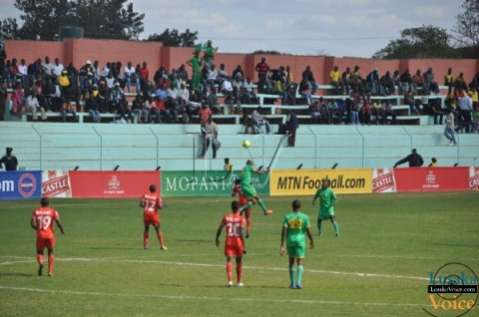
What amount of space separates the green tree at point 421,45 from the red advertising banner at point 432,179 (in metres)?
37.4

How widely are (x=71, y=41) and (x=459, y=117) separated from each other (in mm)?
23160

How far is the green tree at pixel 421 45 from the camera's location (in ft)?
327

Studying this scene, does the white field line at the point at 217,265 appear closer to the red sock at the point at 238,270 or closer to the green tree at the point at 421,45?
the red sock at the point at 238,270

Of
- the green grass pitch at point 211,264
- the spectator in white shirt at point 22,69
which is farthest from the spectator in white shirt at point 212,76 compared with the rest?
the green grass pitch at point 211,264

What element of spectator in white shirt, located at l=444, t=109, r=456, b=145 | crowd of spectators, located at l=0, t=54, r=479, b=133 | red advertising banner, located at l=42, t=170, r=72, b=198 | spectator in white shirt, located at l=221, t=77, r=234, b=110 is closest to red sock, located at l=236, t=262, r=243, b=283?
red advertising banner, located at l=42, t=170, r=72, b=198

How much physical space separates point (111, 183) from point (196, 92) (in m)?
11.1

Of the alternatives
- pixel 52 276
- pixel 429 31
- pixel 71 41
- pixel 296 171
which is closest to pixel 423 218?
pixel 296 171

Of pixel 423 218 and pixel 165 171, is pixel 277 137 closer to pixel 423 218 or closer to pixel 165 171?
pixel 165 171

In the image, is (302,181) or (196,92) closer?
(302,181)

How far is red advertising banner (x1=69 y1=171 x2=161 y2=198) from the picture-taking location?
50.8 m

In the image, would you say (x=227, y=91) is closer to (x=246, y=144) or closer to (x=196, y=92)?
→ (x=196, y=92)

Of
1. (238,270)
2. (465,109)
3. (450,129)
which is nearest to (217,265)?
(238,270)

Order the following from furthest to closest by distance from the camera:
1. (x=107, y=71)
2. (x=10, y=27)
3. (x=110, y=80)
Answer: (x=10, y=27) < (x=107, y=71) < (x=110, y=80)

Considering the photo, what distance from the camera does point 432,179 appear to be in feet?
200
